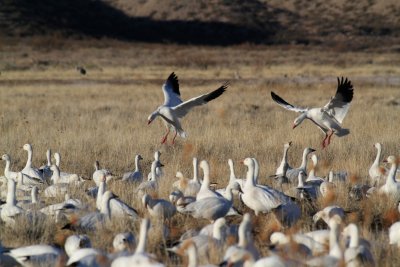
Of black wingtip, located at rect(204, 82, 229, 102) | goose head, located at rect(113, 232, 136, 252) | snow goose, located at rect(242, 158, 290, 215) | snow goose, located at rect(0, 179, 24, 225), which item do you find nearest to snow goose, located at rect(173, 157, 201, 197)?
snow goose, located at rect(242, 158, 290, 215)

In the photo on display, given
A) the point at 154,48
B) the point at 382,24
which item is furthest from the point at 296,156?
the point at 382,24

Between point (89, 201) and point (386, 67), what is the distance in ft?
100

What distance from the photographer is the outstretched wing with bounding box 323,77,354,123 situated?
12820mm

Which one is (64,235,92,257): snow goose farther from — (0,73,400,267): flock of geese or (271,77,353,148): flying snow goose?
(271,77,353,148): flying snow goose

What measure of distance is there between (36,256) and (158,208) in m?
1.94

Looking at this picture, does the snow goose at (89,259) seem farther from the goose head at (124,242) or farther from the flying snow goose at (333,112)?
the flying snow goose at (333,112)

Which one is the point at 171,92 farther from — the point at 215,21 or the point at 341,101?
the point at 215,21

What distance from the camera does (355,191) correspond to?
941 cm

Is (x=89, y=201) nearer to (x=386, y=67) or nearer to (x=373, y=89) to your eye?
(x=373, y=89)

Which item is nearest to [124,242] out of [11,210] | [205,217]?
[205,217]

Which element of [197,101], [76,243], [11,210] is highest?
[197,101]

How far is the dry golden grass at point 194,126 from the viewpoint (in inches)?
331

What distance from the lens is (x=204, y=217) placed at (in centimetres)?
774

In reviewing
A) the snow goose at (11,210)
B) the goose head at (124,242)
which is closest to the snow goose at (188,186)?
the snow goose at (11,210)
